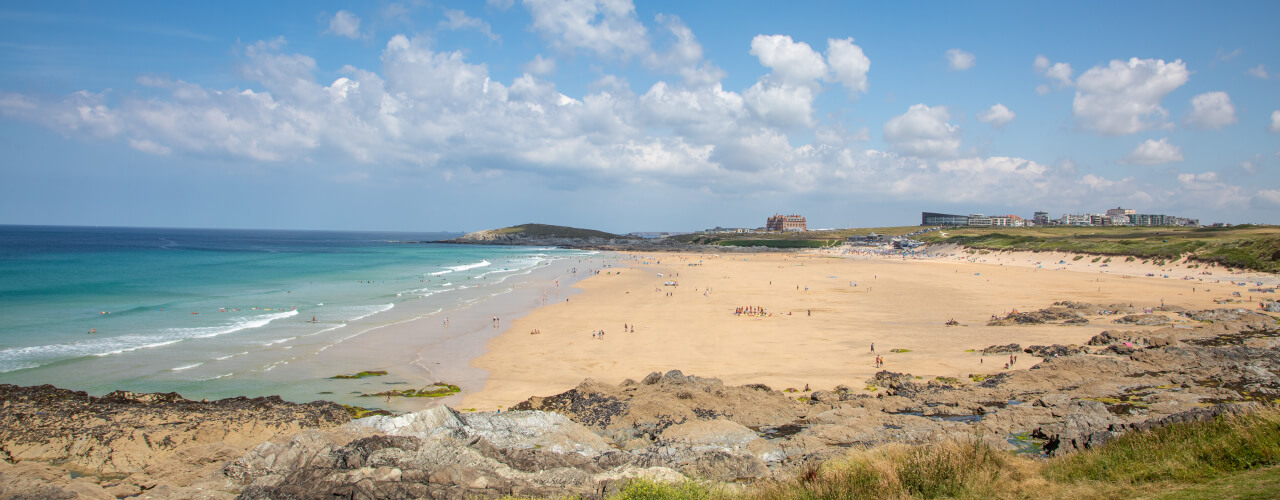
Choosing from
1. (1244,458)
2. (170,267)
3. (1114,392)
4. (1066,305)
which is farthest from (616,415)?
(170,267)

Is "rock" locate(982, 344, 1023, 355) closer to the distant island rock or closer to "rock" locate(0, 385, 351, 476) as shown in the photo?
"rock" locate(0, 385, 351, 476)

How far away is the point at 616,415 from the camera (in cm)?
1403

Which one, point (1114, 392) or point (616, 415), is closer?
point (616, 415)

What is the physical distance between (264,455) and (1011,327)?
1174 inches

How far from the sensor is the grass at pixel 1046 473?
810 cm

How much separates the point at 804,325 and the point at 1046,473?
72.1 ft

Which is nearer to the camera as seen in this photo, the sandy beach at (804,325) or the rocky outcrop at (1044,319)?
the sandy beach at (804,325)

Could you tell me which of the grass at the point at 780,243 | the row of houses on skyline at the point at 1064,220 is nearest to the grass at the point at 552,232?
the grass at the point at 780,243

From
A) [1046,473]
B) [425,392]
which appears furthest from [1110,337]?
[425,392]

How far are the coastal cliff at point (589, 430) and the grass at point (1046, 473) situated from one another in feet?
2.69

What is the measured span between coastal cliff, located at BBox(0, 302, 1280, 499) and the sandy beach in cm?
370

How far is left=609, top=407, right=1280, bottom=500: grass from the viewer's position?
26.6ft

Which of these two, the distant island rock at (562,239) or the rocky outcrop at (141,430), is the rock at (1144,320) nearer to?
the rocky outcrop at (141,430)

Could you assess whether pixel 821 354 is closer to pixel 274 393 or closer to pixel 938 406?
pixel 938 406
